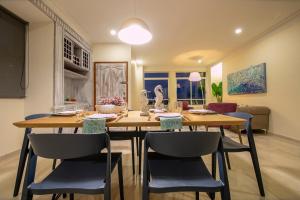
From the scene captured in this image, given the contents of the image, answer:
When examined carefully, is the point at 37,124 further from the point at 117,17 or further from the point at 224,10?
the point at 224,10

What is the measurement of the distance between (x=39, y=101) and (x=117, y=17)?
2.12 metres

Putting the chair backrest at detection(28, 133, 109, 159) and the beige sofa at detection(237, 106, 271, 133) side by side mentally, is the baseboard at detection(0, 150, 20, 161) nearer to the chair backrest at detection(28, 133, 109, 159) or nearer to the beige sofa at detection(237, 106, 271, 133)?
the chair backrest at detection(28, 133, 109, 159)

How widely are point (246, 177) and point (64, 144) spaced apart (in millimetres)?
1875

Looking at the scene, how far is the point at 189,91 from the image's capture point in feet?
29.4

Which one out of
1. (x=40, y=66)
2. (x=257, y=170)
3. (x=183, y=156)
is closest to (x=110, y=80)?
(x=40, y=66)

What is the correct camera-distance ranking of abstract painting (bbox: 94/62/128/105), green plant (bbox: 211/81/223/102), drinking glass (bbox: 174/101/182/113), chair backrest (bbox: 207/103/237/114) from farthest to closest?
1. green plant (bbox: 211/81/223/102)
2. abstract painting (bbox: 94/62/128/105)
3. chair backrest (bbox: 207/103/237/114)
4. drinking glass (bbox: 174/101/182/113)

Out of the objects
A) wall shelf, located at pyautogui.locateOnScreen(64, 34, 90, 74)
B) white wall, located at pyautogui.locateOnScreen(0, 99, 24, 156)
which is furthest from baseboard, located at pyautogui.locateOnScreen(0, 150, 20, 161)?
wall shelf, located at pyautogui.locateOnScreen(64, 34, 90, 74)

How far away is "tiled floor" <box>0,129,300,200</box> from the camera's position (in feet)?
4.86

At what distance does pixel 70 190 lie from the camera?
2.74 feet

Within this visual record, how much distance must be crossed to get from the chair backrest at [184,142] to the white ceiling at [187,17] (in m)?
2.66

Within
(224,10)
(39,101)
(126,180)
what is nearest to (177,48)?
(224,10)

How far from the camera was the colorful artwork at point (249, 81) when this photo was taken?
418 cm

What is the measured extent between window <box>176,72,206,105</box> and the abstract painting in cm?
470

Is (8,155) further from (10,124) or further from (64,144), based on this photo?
(64,144)
